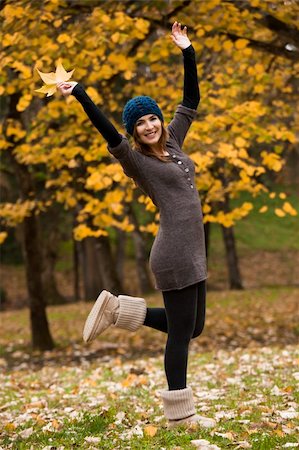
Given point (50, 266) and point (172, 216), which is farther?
point (50, 266)

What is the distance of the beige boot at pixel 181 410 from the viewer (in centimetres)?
495

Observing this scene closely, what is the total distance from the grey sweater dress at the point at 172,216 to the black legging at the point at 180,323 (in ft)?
0.29

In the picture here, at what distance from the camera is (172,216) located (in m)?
4.86

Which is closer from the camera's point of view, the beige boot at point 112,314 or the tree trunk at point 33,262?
the beige boot at point 112,314

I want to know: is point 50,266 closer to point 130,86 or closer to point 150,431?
point 130,86

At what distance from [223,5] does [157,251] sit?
5673 mm

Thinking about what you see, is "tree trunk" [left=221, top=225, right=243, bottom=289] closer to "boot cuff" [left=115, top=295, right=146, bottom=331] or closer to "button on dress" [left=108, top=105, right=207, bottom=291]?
"boot cuff" [left=115, top=295, right=146, bottom=331]

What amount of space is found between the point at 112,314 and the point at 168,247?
0.67 meters

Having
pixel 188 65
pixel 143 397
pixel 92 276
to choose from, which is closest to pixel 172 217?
pixel 188 65

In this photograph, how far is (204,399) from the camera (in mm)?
6562

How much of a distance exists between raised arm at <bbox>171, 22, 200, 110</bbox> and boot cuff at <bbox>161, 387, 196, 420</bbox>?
2.10 m

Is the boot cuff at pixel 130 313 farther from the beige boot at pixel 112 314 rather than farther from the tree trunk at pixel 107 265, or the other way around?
the tree trunk at pixel 107 265

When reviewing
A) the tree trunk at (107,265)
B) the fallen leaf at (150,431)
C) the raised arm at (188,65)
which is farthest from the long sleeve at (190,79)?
the tree trunk at (107,265)

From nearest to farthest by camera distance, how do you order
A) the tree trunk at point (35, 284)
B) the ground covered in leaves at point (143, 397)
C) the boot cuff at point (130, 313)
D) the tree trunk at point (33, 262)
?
the ground covered in leaves at point (143, 397) < the boot cuff at point (130, 313) < the tree trunk at point (33, 262) < the tree trunk at point (35, 284)
